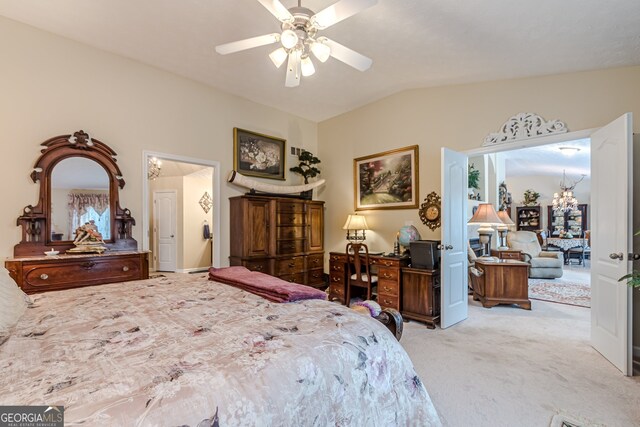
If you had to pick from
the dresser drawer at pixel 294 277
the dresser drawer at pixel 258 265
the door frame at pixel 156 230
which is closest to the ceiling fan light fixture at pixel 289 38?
the dresser drawer at pixel 258 265

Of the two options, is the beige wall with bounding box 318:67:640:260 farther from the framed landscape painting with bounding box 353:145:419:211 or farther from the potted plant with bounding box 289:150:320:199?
the potted plant with bounding box 289:150:320:199

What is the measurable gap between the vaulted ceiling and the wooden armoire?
182 cm

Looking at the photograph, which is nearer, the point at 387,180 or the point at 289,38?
the point at 289,38

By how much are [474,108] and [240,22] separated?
2.92 m

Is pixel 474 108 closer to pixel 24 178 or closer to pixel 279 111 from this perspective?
pixel 279 111

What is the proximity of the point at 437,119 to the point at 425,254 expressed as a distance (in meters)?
1.88

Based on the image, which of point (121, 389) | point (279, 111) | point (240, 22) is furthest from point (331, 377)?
point (279, 111)

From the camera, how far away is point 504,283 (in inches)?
168

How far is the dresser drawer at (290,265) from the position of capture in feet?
14.5

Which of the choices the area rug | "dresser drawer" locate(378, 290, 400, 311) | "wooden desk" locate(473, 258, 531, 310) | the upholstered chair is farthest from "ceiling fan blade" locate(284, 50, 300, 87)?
the upholstered chair

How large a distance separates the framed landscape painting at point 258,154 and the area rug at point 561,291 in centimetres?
485

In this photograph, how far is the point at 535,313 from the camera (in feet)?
13.1

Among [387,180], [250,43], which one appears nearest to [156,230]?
[387,180]

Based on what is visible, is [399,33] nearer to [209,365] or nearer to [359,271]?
[359,271]
